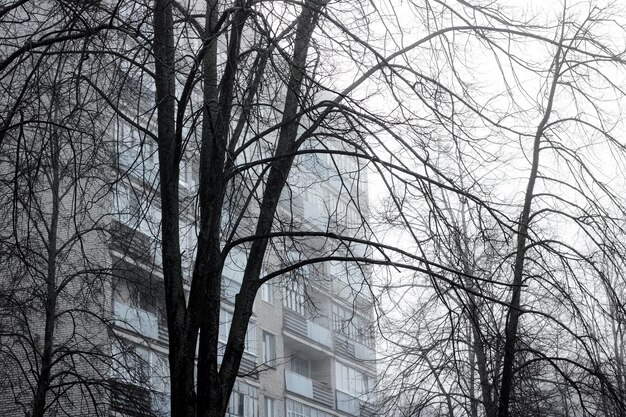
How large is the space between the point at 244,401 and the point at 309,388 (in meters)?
5.62

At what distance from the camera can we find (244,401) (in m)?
34.7

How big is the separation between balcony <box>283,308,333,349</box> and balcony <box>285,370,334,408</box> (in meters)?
1.65

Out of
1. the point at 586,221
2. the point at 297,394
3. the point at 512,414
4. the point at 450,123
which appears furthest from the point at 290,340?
the point at 450,123

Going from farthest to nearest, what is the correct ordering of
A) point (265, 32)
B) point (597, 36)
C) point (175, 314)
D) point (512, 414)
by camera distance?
point (512, 414) < point (597, 36) < point (175, 314) < point (265, 32)

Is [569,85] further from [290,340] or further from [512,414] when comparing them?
[290,340]

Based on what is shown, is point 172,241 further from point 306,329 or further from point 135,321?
point 306,329

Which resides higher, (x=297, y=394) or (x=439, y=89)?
(x=297, y=394)

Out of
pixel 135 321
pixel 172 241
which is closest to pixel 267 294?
pixel 135 321

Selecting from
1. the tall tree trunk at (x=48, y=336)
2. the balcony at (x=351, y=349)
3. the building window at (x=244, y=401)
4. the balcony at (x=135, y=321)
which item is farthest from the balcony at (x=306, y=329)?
the tall tree trunk at (x=48, y=336)

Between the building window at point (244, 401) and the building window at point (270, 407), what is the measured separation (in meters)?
0.90

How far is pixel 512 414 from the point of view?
14.0 m

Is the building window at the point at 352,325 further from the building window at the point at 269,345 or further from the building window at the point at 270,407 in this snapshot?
the building window at the point at 270,407

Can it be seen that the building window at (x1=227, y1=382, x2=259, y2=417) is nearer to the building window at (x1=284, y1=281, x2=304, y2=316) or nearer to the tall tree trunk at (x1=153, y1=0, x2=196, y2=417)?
the building window at (x1=284, y1=281, x2=304, y2=316)

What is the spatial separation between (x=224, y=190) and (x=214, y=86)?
0.98 metres
